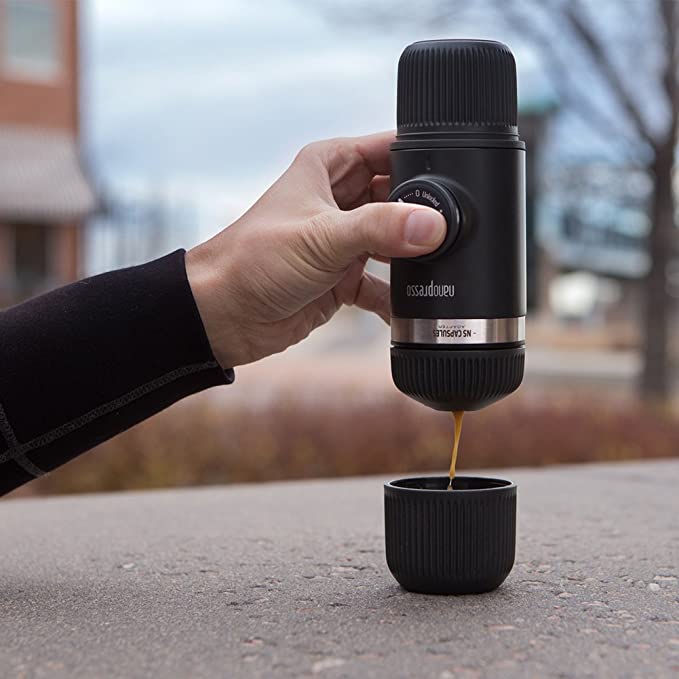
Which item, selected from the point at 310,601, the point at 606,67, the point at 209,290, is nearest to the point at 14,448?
the point at 209,290

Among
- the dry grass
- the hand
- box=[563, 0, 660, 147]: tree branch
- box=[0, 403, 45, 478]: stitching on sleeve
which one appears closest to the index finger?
the hand

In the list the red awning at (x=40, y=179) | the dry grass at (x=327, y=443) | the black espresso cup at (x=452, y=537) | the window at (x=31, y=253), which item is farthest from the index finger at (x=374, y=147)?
the window at (x=31, y=253)

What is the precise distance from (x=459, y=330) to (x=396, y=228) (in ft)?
0.55

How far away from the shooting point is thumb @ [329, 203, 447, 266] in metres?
1.50

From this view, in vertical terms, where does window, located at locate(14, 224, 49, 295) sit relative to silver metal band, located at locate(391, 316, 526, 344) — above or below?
above

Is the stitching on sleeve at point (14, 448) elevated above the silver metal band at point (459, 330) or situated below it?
below

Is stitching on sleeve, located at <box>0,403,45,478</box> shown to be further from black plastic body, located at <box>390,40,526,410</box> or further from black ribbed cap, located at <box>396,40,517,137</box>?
black ribbed cap, located at <box>396,40,517,137</box>

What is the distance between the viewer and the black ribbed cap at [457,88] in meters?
1.55

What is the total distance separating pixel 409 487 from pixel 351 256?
14.3 inches

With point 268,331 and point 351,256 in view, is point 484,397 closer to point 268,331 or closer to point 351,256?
point 351,256

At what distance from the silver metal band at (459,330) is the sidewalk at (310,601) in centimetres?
37

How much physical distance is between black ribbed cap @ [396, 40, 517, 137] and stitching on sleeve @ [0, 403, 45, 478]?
2.44ft

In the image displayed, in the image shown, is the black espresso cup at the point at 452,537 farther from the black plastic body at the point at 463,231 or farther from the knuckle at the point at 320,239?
the knuckle at the point at 320,239

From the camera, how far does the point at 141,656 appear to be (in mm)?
1329
